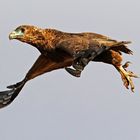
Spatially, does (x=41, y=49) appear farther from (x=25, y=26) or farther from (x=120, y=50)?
(x=120, y=50)

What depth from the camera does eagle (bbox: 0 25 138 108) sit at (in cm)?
3344

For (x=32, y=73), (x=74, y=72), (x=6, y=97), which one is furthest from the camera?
(x=32, y=73)

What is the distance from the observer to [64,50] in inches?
1326

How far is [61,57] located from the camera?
3441cm

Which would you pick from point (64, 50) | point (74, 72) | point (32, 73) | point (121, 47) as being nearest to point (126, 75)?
point (121, 47)

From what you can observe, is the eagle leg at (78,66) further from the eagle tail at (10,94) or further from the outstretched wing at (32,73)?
the eagle tail at (10,94)

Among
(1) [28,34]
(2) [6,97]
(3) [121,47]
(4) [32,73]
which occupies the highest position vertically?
(1) [28,34]

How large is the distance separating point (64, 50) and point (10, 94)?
12.6ft

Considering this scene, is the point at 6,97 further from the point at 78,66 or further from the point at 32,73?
the point at 78,66

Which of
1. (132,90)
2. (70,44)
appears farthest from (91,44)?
(132,90)

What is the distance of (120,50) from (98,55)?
91 cm

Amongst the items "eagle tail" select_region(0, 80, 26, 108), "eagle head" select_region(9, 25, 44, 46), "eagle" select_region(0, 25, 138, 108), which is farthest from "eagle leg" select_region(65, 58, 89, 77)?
"eagle tail" select_region(0, 80, 26, 108)

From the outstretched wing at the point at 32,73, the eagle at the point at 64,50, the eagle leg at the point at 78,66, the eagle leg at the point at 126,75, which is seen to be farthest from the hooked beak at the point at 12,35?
the eagle leg at the point at 126,75

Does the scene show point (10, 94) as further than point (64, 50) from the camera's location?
Yes
